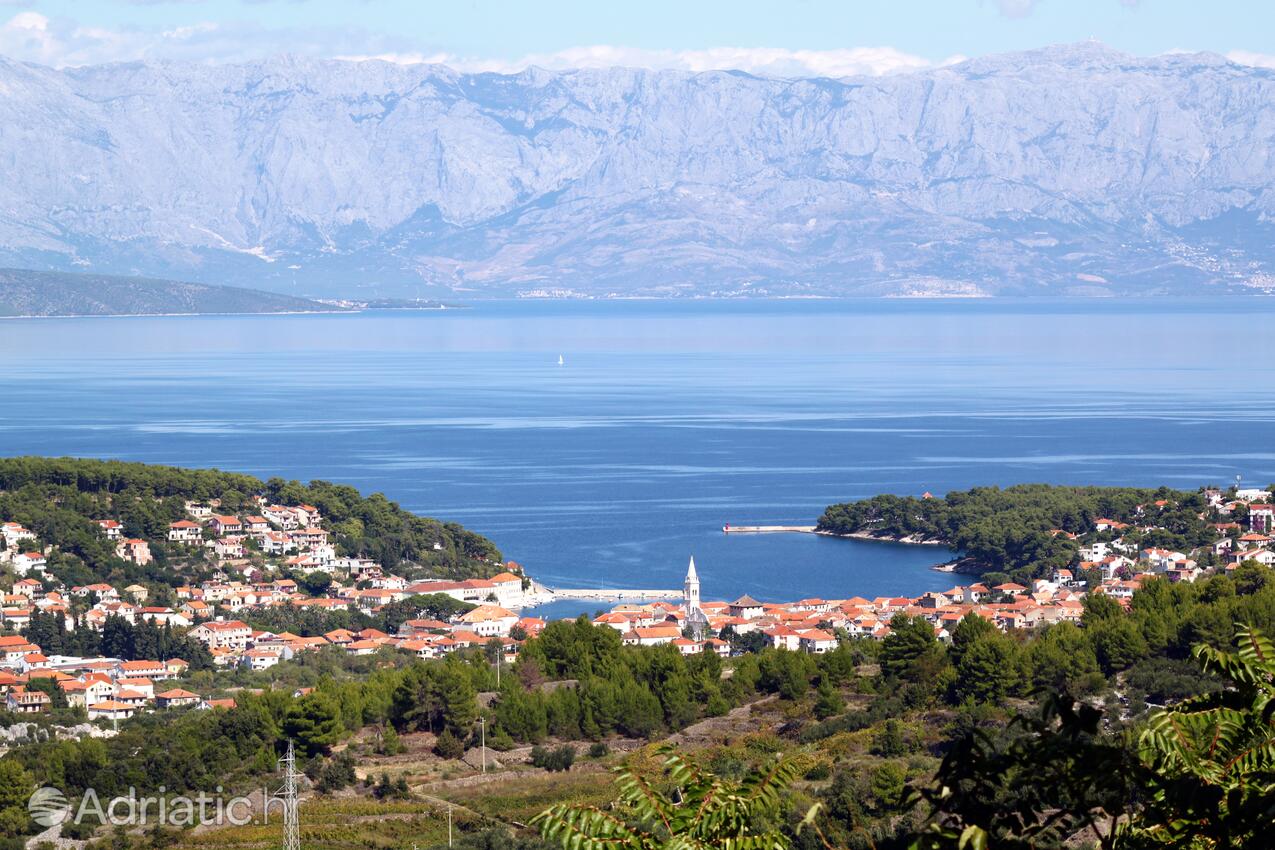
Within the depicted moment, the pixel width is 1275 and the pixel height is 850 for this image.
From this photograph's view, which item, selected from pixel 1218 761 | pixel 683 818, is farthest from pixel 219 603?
pixel 1218 761

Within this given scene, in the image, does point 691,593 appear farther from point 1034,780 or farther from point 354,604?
point 1034,780

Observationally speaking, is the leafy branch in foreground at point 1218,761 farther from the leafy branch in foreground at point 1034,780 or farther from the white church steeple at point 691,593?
the white church steeple at point 691,593

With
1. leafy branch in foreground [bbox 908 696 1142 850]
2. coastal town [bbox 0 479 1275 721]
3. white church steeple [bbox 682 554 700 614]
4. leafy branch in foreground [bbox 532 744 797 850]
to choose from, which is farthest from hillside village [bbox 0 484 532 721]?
leafy branch in foreground [bbox 908 696 1142 850]

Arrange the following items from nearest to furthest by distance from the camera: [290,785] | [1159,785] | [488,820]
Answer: [1159,785] → [290,785] → [488,820]

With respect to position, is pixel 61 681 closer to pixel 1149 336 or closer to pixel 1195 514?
pixel 1195 514

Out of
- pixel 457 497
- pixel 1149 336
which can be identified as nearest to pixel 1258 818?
pixel 457 497

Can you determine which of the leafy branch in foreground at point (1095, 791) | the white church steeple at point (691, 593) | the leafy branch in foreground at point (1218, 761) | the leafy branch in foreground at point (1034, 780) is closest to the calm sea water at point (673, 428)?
the white church steeple at point (691, 593)

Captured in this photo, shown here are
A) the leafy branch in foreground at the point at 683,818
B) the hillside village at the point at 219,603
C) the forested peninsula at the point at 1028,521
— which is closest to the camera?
the leafy branch in foreground at the point at 683,818
